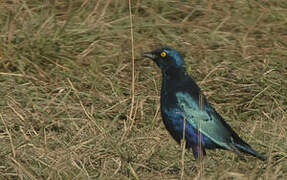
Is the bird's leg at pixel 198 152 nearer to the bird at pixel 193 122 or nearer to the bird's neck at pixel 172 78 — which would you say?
the bird at pixel 193 122

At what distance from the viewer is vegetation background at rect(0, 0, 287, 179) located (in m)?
3.91

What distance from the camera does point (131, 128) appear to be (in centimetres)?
462

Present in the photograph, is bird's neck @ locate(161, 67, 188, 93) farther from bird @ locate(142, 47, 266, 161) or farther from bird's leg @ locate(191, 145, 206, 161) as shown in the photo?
bird's leg @ locate(191, 145, 206, 161)

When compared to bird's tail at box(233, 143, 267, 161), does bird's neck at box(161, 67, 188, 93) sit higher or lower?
higher

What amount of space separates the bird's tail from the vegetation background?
6 centimetres

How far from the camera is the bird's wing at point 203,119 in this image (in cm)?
408

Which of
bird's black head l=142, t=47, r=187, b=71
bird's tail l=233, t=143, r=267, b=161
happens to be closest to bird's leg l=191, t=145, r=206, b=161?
bird's tail l=233, t=143, r=267, b=161

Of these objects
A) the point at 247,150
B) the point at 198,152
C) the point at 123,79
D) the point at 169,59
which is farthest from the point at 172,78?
the point at 123,79

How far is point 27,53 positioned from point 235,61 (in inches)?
65.3

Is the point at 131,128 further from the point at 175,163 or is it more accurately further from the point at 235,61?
the point at 235,61

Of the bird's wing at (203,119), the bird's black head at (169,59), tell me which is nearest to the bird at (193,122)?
the bird's wing at (203,119)

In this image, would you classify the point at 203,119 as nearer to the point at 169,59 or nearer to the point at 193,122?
the point at 193,122

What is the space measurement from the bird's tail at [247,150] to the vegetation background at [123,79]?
6 centimetres

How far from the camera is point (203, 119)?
13.5 feet
